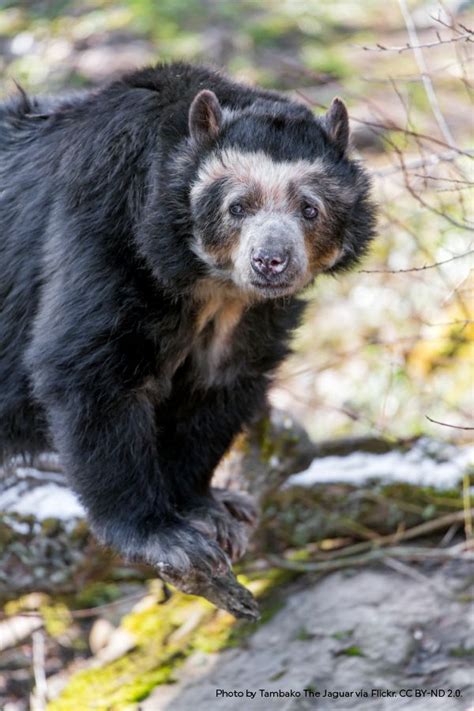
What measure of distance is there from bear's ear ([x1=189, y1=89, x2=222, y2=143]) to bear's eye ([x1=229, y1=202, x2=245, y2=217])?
33 cm

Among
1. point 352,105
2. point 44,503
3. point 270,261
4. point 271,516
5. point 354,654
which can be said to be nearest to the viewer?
point 270,261

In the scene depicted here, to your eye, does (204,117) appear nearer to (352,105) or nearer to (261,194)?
(261,194)

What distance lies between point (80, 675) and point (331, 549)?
183 cm

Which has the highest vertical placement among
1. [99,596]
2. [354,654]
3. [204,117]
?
[204,117]

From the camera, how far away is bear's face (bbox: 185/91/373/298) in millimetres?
4582

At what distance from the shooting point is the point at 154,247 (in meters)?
4.71

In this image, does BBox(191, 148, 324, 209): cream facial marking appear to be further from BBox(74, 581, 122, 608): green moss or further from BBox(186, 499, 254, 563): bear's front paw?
BBox(74, 581, 122, 608): green moss

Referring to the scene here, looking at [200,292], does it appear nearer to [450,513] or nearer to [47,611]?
[450,513]

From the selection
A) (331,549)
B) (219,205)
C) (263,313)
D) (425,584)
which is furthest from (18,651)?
(219,205)

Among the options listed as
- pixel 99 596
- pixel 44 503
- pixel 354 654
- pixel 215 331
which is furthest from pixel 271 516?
pixel 215 331

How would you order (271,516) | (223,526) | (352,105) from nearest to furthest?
1. (223,526)
2. (271,516)
3. (352,105)

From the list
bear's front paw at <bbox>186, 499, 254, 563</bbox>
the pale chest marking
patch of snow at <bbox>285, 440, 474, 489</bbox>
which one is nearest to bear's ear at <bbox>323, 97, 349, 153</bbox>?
the pale chest marking

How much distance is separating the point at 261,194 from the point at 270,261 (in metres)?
0.37

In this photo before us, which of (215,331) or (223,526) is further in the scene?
(223,526)
